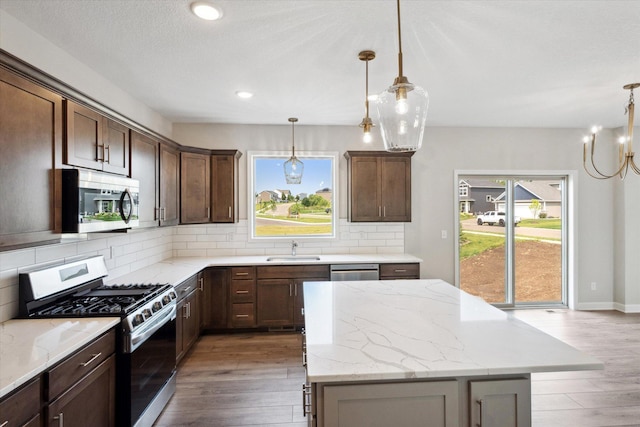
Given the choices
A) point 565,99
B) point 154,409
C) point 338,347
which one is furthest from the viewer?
point 565,99

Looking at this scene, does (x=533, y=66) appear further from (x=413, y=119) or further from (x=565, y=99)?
(x=413, y=119)

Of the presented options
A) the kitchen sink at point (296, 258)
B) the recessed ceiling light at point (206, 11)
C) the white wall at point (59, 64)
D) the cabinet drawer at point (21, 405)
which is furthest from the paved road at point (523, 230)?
the cabinet drawer at point (21, 405)

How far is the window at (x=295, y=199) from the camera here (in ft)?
15.6

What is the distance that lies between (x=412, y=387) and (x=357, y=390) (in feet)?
0.73

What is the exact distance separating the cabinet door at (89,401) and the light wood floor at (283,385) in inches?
24.3

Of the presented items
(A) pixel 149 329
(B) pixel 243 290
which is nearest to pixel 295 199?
(B) pixel 243 290

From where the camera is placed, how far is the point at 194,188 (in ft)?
13.5

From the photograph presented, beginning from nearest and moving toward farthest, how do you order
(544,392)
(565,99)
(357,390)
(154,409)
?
(357,390) < (154,409) < (544,392) < (565,99)

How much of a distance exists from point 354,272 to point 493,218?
2.47 meters

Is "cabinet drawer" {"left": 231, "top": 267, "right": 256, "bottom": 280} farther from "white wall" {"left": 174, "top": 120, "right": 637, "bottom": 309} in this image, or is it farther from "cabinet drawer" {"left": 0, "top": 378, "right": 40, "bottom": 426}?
"cabinet drawer" {"left": 0, "top": 378, "right": 40, "bottom": 426}

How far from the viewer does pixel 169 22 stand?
6.97 ft

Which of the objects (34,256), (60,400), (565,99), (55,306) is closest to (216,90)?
(34,256)

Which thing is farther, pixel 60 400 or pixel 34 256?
pixel 34 256

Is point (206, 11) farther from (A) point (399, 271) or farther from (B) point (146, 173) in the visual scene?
(A) point (399, 271)
